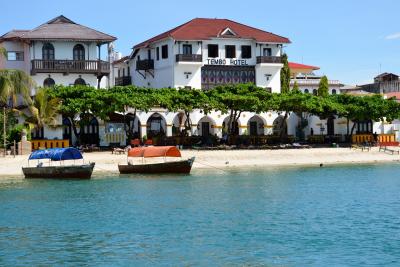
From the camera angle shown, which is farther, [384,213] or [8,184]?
[8,184]

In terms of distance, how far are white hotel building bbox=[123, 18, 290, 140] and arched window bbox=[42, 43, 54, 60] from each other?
10.4m

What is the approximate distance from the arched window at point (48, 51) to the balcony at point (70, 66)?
816 mm

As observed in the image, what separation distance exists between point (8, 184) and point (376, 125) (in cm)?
4333

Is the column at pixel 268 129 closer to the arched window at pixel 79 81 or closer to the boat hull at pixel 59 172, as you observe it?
the arched window at pixel 79 81

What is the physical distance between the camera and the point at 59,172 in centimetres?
4700

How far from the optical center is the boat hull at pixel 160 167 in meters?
49.7

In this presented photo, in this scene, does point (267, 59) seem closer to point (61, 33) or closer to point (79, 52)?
point (79, 52)

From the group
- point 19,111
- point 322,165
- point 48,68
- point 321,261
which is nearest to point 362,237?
point 321,261

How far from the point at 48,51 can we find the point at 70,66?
2564 mm

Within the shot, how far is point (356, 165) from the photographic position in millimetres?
59594

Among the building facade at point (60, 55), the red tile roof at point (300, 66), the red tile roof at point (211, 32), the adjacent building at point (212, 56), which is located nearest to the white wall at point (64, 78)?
the building facade at point (60, 55)

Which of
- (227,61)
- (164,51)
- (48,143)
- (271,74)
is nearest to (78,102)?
(48,143)

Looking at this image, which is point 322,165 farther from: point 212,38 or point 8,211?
point 8,211

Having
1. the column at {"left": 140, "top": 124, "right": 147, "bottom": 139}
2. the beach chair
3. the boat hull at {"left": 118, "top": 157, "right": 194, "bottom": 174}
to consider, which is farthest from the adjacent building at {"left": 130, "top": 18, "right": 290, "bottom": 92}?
the boat hull at {"left": 118, "top": 157, "right": 194, "bottom": 174}
